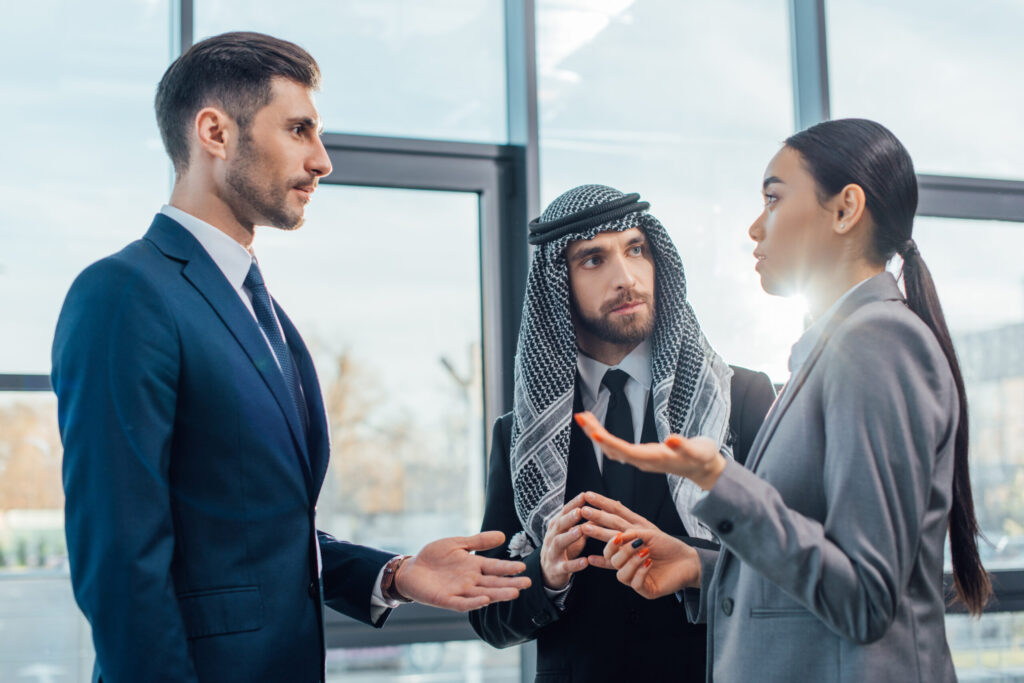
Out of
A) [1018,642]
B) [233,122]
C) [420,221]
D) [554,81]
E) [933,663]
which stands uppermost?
[554,81]

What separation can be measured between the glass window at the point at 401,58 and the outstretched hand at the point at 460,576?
183 cm

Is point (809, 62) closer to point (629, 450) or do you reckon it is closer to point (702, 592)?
point (702, 592)

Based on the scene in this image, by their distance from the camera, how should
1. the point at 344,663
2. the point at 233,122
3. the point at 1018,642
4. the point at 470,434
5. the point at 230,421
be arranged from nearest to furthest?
the point at 230,421, the point at 233,122, the point at 344,663, the point at 470,434, the point at 1018,642

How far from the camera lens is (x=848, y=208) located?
147cm

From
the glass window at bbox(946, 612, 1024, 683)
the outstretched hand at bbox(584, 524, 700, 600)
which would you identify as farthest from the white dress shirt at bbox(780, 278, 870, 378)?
the glass window at bbox(946, 612, 1024, 683)

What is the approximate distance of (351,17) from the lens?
3.29 meters

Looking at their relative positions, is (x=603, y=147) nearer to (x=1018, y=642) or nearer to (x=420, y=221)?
(x=420, y=221)

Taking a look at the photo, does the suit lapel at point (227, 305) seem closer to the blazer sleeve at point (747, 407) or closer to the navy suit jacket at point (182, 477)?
the navy suit jacket at point (182, 477)

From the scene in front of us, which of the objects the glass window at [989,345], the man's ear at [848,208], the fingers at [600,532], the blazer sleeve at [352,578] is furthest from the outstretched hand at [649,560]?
the glass window at [989,345]

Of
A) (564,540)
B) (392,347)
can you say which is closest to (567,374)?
→ (564,540)

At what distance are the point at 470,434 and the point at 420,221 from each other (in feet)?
2.53

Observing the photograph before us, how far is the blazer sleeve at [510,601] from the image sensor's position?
1.81 m

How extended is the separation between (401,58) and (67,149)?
3.77ft

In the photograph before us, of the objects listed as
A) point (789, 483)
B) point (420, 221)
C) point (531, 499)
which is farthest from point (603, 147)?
point (789, 483)
